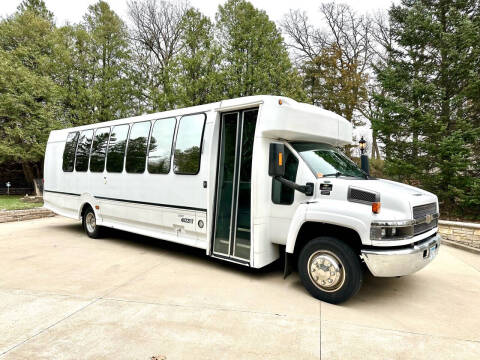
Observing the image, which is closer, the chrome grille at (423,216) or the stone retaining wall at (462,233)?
the chrome grille at (423,216)

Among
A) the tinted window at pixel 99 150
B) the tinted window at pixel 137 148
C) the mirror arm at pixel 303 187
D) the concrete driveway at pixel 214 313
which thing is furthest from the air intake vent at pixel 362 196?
the tinted window at pixel 99 150

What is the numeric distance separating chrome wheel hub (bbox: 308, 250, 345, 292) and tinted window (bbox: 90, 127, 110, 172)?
5632mm

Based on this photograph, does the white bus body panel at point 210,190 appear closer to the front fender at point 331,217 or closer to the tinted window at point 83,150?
the front fender at point 331,217

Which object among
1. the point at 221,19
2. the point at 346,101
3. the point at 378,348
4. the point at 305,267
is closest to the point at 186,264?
the point at 305,267

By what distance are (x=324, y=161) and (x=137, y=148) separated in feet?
13.5

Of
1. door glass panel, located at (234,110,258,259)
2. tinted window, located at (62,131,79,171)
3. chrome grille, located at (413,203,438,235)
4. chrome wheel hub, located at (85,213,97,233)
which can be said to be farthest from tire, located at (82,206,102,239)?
chrome grille, located at (413,203,438,235)

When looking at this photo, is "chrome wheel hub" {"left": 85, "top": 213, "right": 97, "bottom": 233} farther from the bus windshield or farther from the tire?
the bus windshield

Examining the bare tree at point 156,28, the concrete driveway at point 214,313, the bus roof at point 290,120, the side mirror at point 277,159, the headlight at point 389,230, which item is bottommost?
the concrete driveway at point 214,313

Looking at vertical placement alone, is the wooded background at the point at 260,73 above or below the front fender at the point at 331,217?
above

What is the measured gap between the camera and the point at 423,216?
4051 mm

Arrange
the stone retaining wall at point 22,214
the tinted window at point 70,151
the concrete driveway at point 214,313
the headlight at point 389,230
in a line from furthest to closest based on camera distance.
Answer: the stone retaining wall at point 22,214 → the tinted window at point 70,151 → the headlight at point 389,230 → the concrete driveway at point 214,313

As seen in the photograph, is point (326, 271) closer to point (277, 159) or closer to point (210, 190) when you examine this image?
point (277, 159)

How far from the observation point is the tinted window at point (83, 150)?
7.91m

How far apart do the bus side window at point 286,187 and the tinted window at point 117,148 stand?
3.95 m
